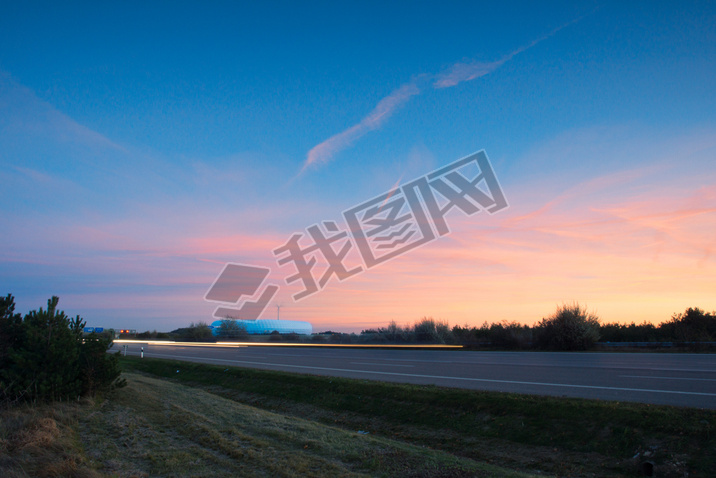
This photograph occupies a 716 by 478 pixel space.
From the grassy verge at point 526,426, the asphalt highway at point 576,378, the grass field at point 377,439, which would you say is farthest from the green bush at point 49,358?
the asphalt highway at point 576,378

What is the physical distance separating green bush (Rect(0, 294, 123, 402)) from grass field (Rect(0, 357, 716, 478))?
0.50 meters

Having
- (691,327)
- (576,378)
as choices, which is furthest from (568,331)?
(576,378)

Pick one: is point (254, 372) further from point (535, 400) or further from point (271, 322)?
point (271, 322)

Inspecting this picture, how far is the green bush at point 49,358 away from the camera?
1034 cm

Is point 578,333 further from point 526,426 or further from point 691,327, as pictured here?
point 526,426

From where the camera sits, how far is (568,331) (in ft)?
103

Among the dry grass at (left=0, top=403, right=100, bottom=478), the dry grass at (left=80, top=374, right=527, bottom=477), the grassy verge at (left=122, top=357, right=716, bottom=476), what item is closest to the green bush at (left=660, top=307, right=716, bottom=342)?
the grassy verge at (left=122, top=357, right=716, bottom=476)

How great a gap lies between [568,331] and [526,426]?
81.4 feet

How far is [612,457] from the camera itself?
7395 mm

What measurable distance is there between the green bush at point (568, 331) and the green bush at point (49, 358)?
88.7 feet

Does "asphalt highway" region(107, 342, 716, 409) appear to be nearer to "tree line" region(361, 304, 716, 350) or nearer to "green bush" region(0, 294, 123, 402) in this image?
"green bush" region(0, 294, 123, 402)

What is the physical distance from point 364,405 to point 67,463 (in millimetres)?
7324

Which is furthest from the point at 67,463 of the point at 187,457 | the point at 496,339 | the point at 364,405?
the point at 496,339

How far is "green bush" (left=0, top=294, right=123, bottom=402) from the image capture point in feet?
33.9
